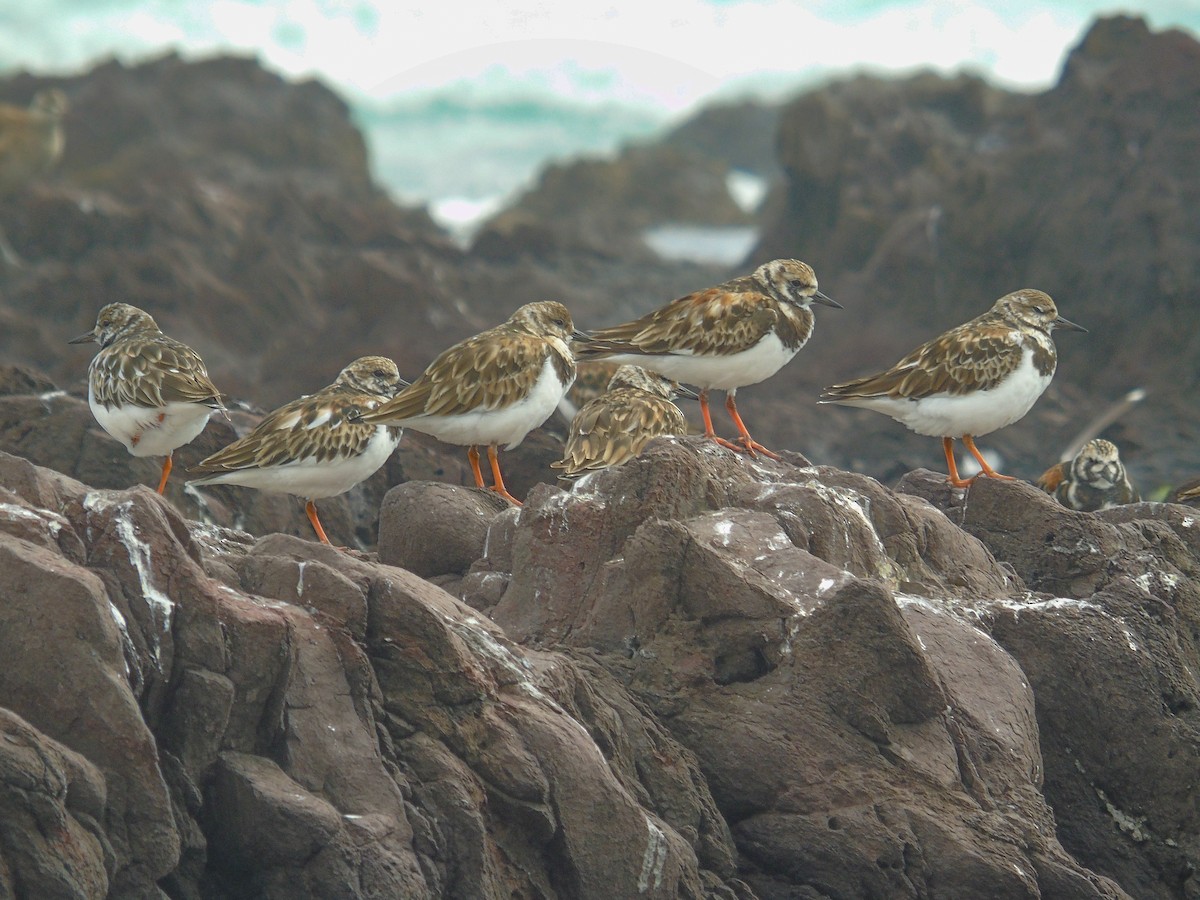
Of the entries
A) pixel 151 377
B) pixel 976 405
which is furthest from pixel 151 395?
pixel 976 405

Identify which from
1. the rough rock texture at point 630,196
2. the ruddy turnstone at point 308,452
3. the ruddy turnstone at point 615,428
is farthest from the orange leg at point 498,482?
the rough rock texture at point 630,196

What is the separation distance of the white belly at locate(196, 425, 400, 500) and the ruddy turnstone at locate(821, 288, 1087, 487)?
3436mm

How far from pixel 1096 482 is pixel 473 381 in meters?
5.59

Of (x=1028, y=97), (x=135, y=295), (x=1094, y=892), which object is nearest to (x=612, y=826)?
(x=1094, y=892)

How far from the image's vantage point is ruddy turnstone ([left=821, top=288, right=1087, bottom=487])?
12.9m

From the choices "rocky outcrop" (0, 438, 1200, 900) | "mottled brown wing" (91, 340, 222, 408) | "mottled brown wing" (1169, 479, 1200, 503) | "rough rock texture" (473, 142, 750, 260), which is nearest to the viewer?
"rocky outcrop" (0, 438, 1200, 900)

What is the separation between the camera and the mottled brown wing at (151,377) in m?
11.9

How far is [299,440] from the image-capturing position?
1159 centimetres

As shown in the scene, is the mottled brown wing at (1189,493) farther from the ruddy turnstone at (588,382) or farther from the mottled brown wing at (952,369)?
the ruddy turnstone at (588,382)

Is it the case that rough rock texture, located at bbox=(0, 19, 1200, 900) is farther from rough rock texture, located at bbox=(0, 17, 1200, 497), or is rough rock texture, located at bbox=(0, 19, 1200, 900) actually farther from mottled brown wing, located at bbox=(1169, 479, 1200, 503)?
rough rock texture, located at bbox=(0, 17, 1200, 497)

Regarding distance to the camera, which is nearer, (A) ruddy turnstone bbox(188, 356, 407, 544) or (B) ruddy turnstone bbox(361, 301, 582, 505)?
(A) ruddy turnstone bbox(188, 356, 407, 544)

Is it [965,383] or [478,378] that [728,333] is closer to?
[478,378]

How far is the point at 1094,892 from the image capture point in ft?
30.4

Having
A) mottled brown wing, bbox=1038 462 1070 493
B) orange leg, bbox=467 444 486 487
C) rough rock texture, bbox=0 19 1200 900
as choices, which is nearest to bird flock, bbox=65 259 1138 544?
orange leg, bbox=467 444 486 487
